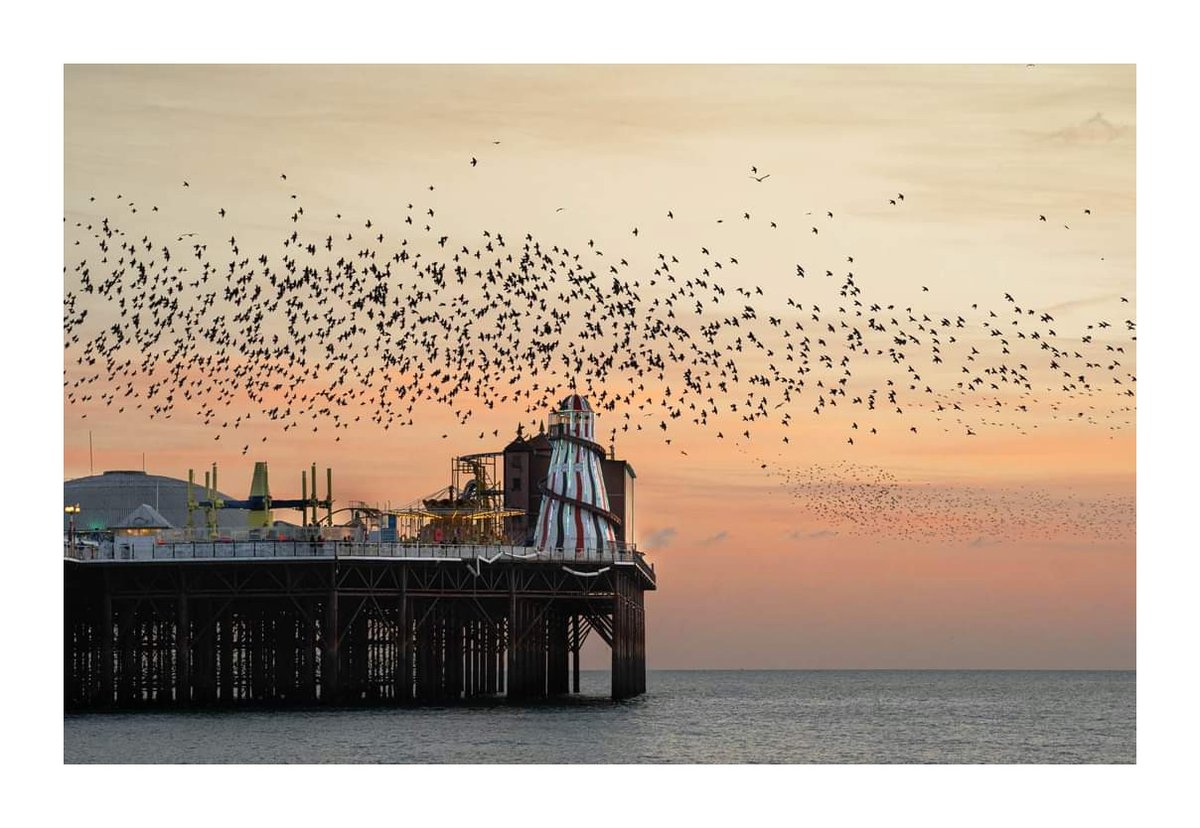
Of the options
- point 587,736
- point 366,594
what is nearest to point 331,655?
point 366,594

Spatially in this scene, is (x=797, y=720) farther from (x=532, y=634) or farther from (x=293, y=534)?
(x=293, y=534)

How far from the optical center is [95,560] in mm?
87750

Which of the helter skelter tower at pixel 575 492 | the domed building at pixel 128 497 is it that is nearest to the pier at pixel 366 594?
the helter skelter tower at pixel 575 492

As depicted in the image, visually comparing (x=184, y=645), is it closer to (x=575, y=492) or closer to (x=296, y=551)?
(x=296, y=551)

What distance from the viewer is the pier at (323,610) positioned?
→ 87.3 meters

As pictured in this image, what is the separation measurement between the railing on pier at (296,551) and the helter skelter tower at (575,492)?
3.97 meters

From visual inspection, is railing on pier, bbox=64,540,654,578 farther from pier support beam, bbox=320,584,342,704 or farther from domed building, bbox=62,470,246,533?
domed building, bbox=62,470,246,533

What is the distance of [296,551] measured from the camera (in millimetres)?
86500

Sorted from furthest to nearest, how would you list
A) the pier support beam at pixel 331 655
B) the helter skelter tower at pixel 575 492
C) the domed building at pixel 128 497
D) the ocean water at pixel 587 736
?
the domed building at pixel 128 497, the helter skelter tower at pixel 575 492, the pier support beam at pixel 331 655, the ocean water at pixel 587 736

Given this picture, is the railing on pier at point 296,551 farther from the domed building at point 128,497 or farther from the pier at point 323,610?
the domed building at point 128,497

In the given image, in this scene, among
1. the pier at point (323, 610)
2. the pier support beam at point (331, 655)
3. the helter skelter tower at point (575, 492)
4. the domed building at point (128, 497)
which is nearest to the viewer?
the pier support beam at point (331, 655)

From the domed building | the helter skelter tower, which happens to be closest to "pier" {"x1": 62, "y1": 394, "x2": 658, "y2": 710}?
the helter skelter tower

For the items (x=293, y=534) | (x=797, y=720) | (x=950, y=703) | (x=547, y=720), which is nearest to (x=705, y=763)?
(x=547, y=720)

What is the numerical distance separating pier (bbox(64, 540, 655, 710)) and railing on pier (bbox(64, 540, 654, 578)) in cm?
7
